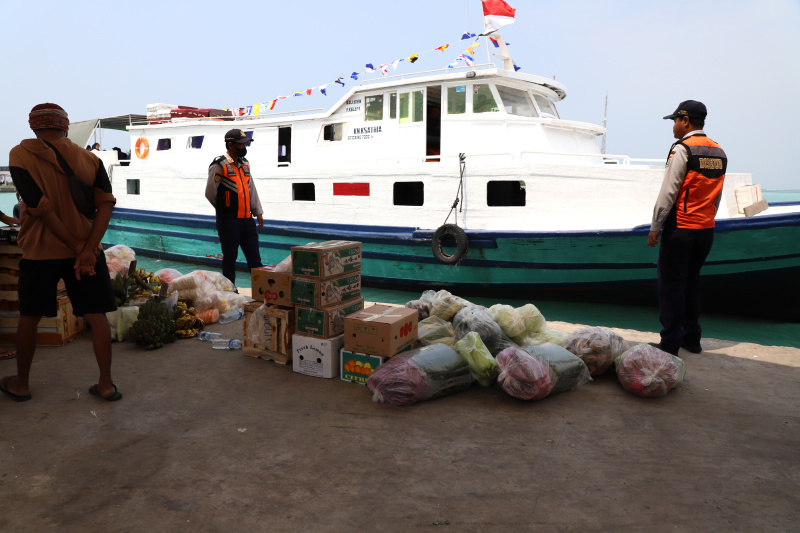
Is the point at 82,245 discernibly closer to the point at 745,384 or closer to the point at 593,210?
the point at 745,384

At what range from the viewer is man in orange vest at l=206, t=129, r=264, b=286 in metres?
5.81

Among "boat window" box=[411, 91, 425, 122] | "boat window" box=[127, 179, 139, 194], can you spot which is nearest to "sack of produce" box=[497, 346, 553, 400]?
"boat window" box=[411, 91, 425, 122]

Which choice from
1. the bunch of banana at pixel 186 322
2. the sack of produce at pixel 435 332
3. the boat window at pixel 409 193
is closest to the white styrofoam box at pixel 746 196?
the boat window at pixel 409 193

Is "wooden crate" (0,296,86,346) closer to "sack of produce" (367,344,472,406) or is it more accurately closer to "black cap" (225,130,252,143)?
"black cap" (225,130,252,143)

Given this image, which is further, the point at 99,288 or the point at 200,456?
the point at 99,288

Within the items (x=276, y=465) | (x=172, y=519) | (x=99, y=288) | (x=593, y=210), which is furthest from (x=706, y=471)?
(x=593, y=210)

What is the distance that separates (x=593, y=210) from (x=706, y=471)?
17.0ft

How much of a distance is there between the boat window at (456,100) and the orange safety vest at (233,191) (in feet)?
11.9

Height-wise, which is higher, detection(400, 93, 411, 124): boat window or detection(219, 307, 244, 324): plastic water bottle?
detection(400, 93, 411, 124): boat window

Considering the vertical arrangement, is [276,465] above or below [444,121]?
below

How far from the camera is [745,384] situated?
369 cm

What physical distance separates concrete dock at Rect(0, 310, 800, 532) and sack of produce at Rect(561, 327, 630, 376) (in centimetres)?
13

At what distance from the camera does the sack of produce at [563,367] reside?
345 cm

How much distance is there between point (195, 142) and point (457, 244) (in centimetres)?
676
